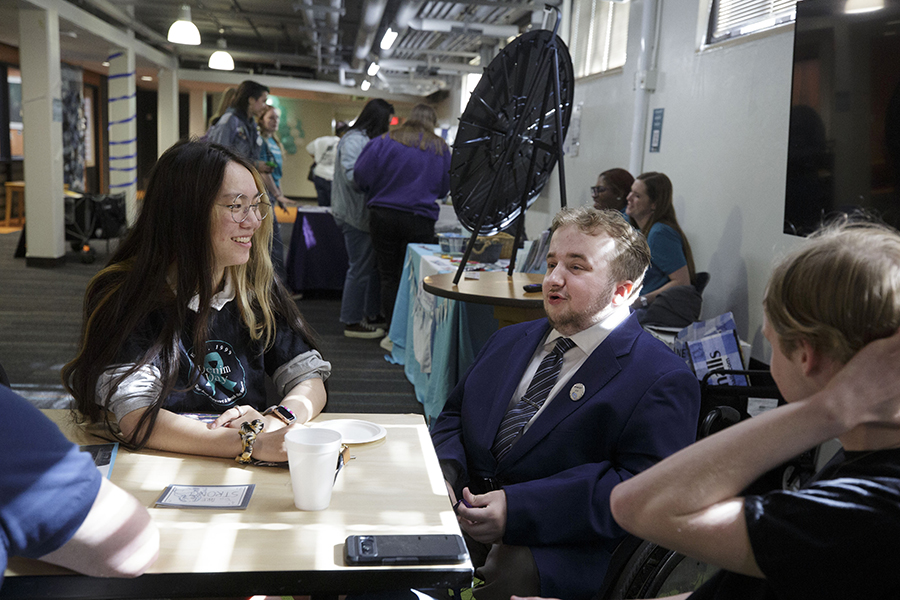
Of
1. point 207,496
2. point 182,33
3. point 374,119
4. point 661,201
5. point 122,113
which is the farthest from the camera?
point 122,113

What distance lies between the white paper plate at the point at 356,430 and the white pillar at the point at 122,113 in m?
10.5

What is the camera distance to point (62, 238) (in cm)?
836

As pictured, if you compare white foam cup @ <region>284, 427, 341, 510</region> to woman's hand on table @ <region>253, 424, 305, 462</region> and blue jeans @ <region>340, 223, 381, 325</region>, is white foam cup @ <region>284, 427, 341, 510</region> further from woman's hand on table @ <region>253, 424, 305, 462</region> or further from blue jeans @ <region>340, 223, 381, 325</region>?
blue jeans @ <region>340, 223, 381, 325</region>

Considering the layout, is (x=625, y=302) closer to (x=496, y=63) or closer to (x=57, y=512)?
(x=57, y=512)

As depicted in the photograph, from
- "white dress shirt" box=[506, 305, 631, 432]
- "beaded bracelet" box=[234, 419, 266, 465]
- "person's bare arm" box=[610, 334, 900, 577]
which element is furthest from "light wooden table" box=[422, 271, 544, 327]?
"person's bare arm" box=[610, 334, 900, 577]

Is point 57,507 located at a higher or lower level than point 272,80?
lower

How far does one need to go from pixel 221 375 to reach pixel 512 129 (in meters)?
1.85

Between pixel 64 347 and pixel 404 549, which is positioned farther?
pixel 64 347

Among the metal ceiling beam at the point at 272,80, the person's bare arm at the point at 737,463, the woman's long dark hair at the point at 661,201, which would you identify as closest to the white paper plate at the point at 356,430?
the person's bare arm at the point at 737,463

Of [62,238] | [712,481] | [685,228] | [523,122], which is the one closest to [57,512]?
[712,481]

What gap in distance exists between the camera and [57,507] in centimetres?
80

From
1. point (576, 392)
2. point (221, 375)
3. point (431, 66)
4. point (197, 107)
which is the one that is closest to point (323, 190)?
point (431, 66)

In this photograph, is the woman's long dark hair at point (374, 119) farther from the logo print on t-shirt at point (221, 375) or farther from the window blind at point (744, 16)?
the logo print on t-shirt at point (221, 375)

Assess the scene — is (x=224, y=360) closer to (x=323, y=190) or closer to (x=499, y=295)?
(x=499, y=295)
